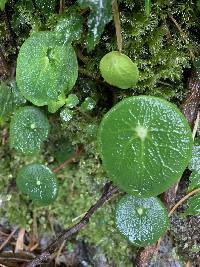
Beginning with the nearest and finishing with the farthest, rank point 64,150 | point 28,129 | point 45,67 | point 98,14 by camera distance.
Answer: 1. point 98,14
2. point 45,67
3. point 28,129
4. point 64,150

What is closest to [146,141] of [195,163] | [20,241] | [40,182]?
[195,163]

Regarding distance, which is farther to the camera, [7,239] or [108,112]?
[7,239]

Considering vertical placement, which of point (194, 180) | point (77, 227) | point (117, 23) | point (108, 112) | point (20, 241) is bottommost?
point (20, 241)

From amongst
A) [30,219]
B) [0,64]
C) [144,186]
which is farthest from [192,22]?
[30,219]

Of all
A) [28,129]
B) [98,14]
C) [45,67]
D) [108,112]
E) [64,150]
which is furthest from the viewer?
[64,150]

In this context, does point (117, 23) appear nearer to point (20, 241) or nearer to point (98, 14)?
point (98, 14)

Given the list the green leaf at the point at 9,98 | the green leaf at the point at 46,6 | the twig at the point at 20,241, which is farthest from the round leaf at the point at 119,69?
the twig at the point at 20,241
